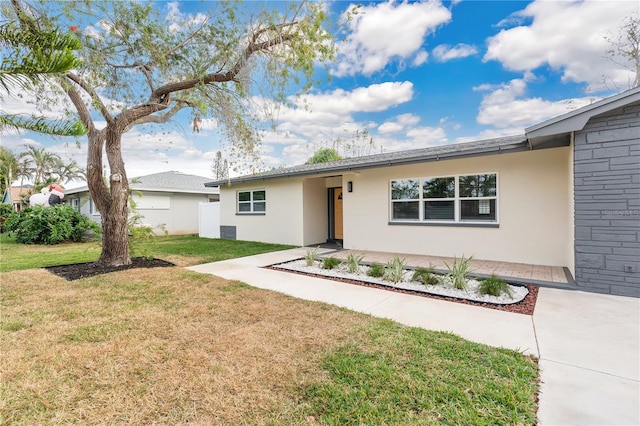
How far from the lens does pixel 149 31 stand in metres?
6.61

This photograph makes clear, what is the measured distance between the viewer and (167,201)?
18.0 meters

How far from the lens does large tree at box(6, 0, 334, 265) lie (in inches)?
252

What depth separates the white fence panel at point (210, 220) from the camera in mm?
15219

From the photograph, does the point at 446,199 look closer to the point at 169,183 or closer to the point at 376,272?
the point at 376,272

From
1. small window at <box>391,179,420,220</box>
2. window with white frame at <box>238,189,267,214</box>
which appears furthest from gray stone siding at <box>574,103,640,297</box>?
window with white frame at <box>238,189,267,214</box>

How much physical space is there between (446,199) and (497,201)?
1.26 m

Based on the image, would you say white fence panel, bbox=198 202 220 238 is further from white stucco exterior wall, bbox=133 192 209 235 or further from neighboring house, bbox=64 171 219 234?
neighboring house, bbox=64 171 219 234

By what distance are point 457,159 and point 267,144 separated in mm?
5331

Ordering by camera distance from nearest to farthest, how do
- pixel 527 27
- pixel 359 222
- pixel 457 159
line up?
pixel 457 159, pixel 527 27, pixel 359 222

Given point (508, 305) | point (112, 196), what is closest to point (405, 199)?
point (508, 305)

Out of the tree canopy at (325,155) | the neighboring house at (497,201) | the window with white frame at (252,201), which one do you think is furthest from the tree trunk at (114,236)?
the tree canopy at (325,155)

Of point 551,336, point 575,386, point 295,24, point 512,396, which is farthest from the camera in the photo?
point 295,24

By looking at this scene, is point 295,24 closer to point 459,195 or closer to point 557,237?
point 459,195

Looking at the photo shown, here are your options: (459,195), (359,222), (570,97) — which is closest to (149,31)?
(359,222)
